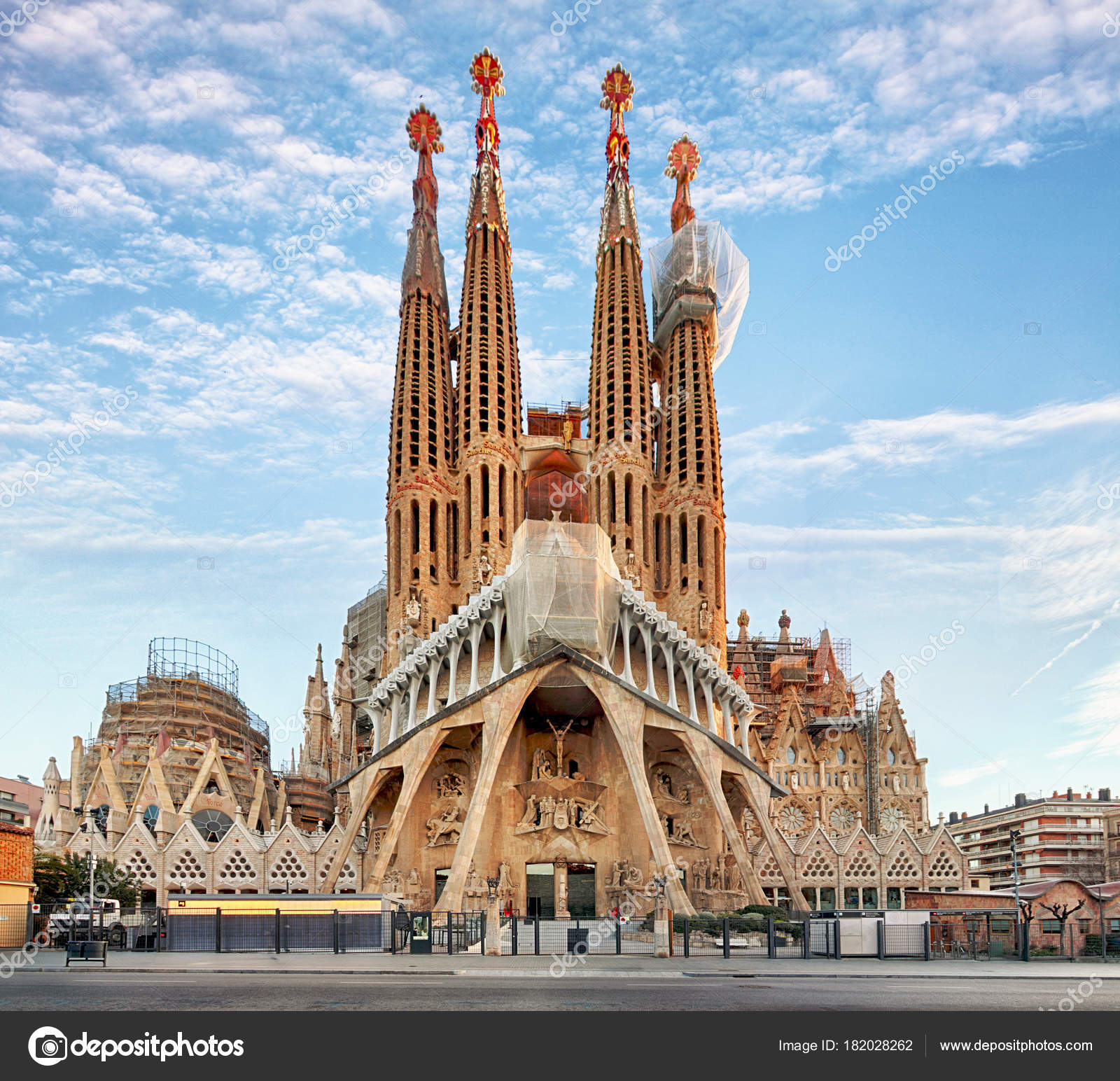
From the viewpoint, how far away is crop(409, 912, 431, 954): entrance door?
27.6 m

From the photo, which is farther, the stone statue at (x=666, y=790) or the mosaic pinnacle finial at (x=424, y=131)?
the mosaic pinnacle finial at (x=424, y=131)

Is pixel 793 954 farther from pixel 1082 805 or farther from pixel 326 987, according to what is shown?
pixel 1082 805

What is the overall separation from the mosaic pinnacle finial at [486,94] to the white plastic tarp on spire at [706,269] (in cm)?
1239

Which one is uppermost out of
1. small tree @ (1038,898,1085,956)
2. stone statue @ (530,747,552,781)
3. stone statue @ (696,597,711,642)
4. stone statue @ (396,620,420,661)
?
stone statue @ (696,597,711,642)

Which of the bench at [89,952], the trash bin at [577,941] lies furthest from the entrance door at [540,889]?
the bench at [89,952]

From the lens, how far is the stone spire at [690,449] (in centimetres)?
6253

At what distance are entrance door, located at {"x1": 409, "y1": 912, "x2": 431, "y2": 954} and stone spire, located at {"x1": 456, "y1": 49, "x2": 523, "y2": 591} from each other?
31.9 metres

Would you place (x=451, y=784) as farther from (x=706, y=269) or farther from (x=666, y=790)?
(x=706, y=269)

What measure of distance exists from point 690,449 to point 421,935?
4133cm

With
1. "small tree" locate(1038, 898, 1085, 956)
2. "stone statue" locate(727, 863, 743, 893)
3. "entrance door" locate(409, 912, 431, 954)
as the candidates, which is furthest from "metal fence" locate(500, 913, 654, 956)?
"stone statue" locate(727, 863, 743, 893)

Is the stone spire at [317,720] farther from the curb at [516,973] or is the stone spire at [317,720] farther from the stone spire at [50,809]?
the curb at [516,973]

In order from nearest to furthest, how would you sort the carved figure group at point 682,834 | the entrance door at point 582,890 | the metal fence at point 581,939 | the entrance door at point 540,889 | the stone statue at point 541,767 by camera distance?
the metal fence at point 581,939
the entrance door at point 582,890
the entrance door at point 540,889
the carved figure group at point 682,834
the stone statue at point 541,767
